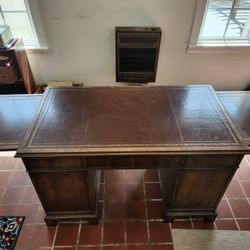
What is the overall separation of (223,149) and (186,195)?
0.51 m

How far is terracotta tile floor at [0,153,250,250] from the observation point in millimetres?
1795

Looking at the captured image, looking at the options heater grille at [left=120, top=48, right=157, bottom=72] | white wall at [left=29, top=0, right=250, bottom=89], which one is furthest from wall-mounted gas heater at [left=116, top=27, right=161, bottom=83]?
white wall at [left=29, top=0, right=250, bottom=89]

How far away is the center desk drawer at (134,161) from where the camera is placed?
4.69ft

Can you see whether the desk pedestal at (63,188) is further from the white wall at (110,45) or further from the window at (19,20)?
the window at (19,20)

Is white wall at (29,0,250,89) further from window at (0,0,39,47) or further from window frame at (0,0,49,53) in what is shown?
window at (0,0,39,47)

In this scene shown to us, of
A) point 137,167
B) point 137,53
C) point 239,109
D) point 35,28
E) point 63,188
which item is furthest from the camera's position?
point 137,53

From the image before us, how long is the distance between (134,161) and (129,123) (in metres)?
0.26

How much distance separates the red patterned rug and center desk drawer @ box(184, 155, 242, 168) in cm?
143

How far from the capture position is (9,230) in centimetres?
184

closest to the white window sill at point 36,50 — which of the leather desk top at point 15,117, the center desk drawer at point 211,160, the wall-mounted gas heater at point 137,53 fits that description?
the wall-mounted gas heater at point 137,53

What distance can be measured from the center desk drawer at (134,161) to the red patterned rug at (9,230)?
3.08ft

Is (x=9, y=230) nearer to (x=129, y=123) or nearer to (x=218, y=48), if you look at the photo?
(x=129, y=123)

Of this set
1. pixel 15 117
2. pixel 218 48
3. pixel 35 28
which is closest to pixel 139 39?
pixel 218 48

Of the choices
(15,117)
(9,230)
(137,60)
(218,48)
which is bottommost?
(9,230)
